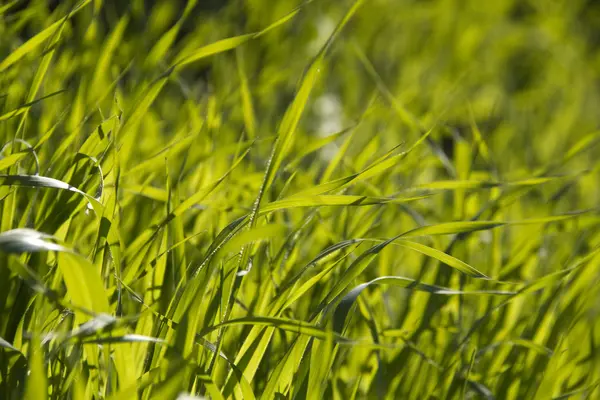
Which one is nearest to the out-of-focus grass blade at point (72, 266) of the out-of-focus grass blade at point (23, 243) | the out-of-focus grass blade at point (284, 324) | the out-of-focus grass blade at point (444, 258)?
the out-of-focus grass blade at point (23, 243)

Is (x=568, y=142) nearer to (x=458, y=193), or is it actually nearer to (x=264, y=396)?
(x=458, y=193)

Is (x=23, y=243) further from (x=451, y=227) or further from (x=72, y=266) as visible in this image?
(x=451, y=227)

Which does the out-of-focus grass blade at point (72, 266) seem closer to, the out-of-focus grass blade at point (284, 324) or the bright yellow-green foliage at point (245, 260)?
the bright yellow-green foliage at point (245, 260)

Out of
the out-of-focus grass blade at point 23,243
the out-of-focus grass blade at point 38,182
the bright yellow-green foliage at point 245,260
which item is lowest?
the bright yellow-green foliage at point 245,260

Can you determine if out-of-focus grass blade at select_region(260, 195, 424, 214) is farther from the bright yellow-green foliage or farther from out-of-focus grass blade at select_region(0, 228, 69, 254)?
out-of-focus grass blade at select_region(0, 228, 69, 254)

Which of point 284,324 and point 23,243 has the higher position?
point 23,243

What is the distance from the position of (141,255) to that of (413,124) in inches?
21.5

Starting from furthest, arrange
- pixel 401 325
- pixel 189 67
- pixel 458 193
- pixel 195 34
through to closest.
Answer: pixel 189 67
pixel 195 34
pixel 458 193
pixel 401 325

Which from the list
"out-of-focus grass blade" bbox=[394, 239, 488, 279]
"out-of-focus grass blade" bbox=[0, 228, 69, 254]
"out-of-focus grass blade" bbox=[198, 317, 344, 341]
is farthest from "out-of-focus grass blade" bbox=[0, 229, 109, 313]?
"out-of-focus grass blade" bbox=[394, 239, 488, 279]

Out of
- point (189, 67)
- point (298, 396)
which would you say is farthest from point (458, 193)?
point (189, 67)

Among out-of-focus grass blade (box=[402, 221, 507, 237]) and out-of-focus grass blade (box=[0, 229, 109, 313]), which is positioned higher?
out-of-focus grass blade (box=[0, 229, 109, 313])

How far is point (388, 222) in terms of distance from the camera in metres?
1.19

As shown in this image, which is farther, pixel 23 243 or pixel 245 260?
pixel 245 260

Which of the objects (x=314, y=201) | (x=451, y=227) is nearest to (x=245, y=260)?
(x=314, y=201)
